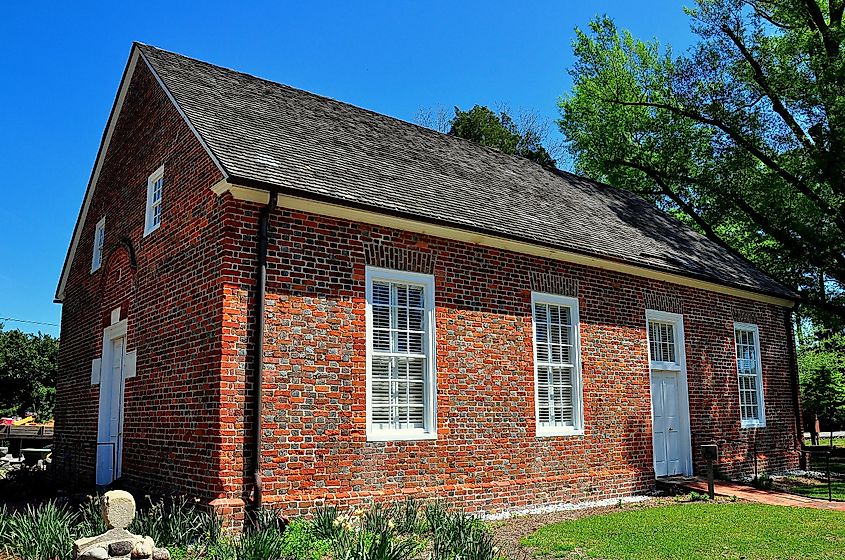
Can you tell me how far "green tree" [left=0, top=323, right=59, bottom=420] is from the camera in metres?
42.6

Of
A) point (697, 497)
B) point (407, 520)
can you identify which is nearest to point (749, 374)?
point (697, 497)

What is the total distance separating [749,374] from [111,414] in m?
14.0

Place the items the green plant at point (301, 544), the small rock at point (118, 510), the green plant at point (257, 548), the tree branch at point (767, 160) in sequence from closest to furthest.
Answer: the green plant at point (257, 548) < the small rock at point (118, 510) < the green plant at point (301, 544) < the tree branch at point (767, 160)

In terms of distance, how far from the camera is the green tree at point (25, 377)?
140 feet

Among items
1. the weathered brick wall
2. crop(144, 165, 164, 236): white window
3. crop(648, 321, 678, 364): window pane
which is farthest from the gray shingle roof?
crop(144, 165, 164, 236): white window

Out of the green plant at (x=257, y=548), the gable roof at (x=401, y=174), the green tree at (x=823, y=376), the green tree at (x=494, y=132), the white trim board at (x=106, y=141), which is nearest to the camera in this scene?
the green plant at (x=257, y=548)

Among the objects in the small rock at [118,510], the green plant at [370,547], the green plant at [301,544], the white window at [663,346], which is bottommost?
the green plant at [301,544]

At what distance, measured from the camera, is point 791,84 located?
71.5 feet

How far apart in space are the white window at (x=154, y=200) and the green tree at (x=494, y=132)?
95.8ft

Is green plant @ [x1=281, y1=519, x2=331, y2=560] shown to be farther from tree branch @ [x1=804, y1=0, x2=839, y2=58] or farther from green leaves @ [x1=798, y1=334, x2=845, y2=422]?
green leaves @ [x1=798, y1=334, x2=845, y2=422]

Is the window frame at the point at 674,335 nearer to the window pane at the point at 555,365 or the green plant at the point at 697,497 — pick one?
the window pane at the point at 555,365

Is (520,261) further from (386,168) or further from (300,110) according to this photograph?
(300,110)

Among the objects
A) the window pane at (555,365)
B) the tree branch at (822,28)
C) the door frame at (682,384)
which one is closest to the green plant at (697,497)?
the door frame at (682,384)

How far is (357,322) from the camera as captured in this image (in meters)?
9.95
